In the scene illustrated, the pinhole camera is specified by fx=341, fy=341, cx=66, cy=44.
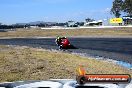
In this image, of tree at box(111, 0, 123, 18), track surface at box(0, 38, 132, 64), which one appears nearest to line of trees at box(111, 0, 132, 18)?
tree at box(111, 0, 123, 18)

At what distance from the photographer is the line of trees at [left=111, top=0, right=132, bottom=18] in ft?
507

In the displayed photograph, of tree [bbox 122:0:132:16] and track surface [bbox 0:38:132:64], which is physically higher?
tree [bbox 122:0:132:16]

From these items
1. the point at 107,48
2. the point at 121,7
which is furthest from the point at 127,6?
the point at 107,48

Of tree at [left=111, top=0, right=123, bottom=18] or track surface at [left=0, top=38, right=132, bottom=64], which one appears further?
tree at [left=111, top=0, right=123, bottom=18]

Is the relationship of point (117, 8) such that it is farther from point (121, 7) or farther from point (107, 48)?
point (107, 48)

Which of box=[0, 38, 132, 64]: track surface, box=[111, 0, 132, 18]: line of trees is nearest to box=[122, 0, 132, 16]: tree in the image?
box=[111, 0, 132, 18]: line of trees

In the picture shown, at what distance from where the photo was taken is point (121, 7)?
6644 inches

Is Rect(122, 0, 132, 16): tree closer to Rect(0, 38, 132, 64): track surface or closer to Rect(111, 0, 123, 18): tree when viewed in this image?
Rect(111, 0, 123, 18): tree

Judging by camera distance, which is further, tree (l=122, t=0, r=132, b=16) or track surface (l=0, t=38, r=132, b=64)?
tree (l=122, t=0, r=132, b=16)

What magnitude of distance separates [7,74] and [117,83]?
11545 mm

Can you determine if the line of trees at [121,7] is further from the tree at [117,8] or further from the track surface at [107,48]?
the track surface at [107,48]

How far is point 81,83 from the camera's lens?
550cm

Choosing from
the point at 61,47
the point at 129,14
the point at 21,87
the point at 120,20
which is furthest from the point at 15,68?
the point at 129,14

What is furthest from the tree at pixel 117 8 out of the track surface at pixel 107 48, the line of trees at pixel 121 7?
the track surface at pixel 107 48
